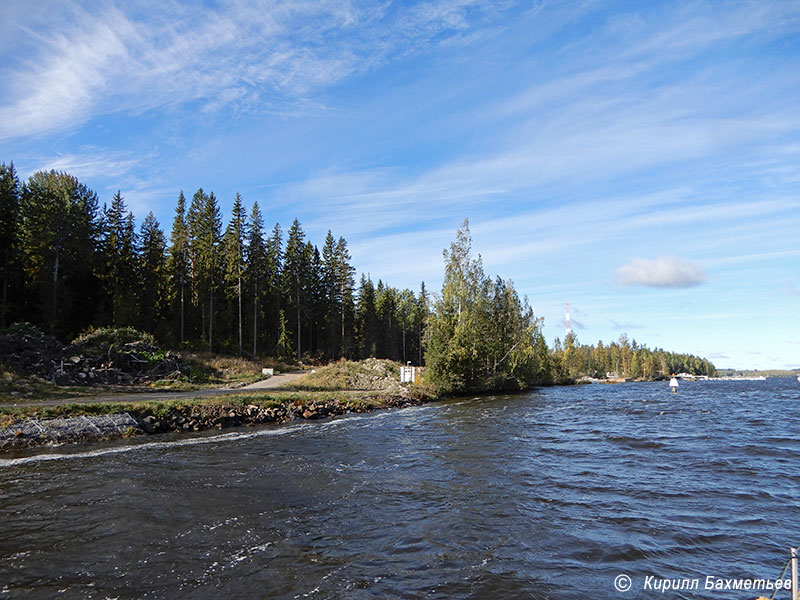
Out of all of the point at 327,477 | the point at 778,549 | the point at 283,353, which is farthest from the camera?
the point at 283,353

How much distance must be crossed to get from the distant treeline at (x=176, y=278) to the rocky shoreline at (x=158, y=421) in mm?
27661

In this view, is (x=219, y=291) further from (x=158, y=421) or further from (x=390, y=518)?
(x=390, y=518)

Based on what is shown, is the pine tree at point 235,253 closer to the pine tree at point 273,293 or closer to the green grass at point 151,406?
the pine tree at point 273,293

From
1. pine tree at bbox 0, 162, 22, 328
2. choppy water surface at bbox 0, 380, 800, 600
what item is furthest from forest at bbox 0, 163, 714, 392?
choppy water surface at bbox 0, 380, 800, 600

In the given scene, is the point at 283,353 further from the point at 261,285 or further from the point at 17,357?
the point at 17,357

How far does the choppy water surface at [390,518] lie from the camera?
6758 millimetres

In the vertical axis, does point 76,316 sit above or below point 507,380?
above

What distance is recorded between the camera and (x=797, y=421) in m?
26.2

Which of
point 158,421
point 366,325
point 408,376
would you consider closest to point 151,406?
point 158,421

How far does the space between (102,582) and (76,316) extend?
163 feet

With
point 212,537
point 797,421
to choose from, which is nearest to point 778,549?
point 212,537

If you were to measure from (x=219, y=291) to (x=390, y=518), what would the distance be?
175 feet

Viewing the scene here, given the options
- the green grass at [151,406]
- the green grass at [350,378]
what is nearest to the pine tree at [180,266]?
the green grass at [350,378]

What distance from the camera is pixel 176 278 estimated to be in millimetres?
54688
